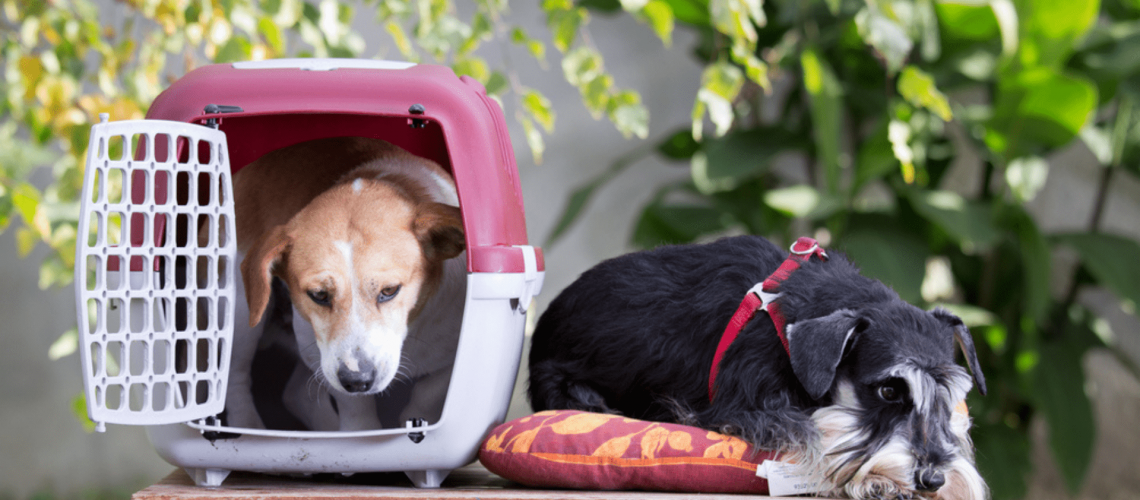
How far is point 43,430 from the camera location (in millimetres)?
3117

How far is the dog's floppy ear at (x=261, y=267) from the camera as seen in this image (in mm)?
1257

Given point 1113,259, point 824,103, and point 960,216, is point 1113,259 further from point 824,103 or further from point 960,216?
point 824,103

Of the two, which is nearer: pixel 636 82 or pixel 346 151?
pixel 346 151

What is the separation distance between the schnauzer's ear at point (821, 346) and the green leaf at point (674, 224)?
1.60 metres

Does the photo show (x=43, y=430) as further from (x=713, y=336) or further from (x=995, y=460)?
(x=995, y=460)

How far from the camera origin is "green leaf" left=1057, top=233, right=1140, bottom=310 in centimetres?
242

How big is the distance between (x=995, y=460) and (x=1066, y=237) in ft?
2.51

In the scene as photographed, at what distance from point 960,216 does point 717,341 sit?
1.47 meters

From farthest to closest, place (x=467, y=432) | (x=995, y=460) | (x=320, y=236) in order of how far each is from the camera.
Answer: (x=995, y=460) < (x=320, y=236) < (x=467, y=432)

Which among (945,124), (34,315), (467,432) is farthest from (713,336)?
(34,315)

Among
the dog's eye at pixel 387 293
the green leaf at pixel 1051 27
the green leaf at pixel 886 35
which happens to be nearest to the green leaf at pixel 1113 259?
the green leaf at pixel 1051 27

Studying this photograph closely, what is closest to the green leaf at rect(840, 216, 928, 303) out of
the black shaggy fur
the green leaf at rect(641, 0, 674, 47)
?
the green leaf at rect(641, 0, 674, 47)

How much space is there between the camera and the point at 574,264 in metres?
3.20

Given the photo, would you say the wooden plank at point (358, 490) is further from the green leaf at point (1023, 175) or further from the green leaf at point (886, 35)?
the green leaf at point (1023, 175)
